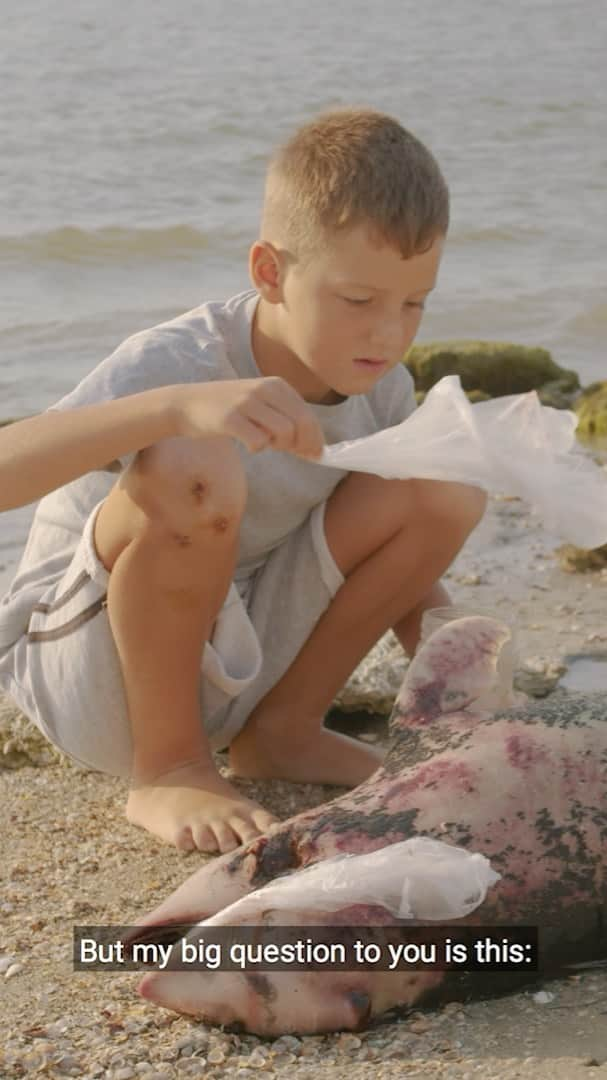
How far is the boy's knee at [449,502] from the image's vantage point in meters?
3.56

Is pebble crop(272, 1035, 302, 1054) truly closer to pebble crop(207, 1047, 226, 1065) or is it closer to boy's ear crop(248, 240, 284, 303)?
pebble crop(207, 1047, 226, 1065)

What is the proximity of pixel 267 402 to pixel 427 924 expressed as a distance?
91cm

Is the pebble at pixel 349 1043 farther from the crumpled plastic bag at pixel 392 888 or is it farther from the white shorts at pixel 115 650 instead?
the white shorts at pixel 115 650

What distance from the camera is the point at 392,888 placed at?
252cm

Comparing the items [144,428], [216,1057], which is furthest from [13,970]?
[144,428]

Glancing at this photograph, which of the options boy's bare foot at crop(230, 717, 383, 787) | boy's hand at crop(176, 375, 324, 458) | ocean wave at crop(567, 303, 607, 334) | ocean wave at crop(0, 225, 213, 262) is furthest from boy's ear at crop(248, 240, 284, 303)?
ocean wave at crop(0, 225, 213, 262)

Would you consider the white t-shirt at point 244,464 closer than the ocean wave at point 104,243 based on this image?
Yes

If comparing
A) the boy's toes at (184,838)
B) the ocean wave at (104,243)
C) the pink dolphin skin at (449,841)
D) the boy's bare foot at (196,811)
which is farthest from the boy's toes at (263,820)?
the ocean wave at (104,243)

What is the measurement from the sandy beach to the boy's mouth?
101cm

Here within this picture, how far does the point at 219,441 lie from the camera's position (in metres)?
3.05

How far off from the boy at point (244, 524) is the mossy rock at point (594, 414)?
115 inches

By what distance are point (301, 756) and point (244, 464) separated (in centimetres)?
69

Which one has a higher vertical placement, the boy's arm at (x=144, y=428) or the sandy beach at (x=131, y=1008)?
the boy's arm at (x=144, y=428)

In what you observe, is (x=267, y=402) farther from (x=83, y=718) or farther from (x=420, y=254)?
(x=83, y=718)
